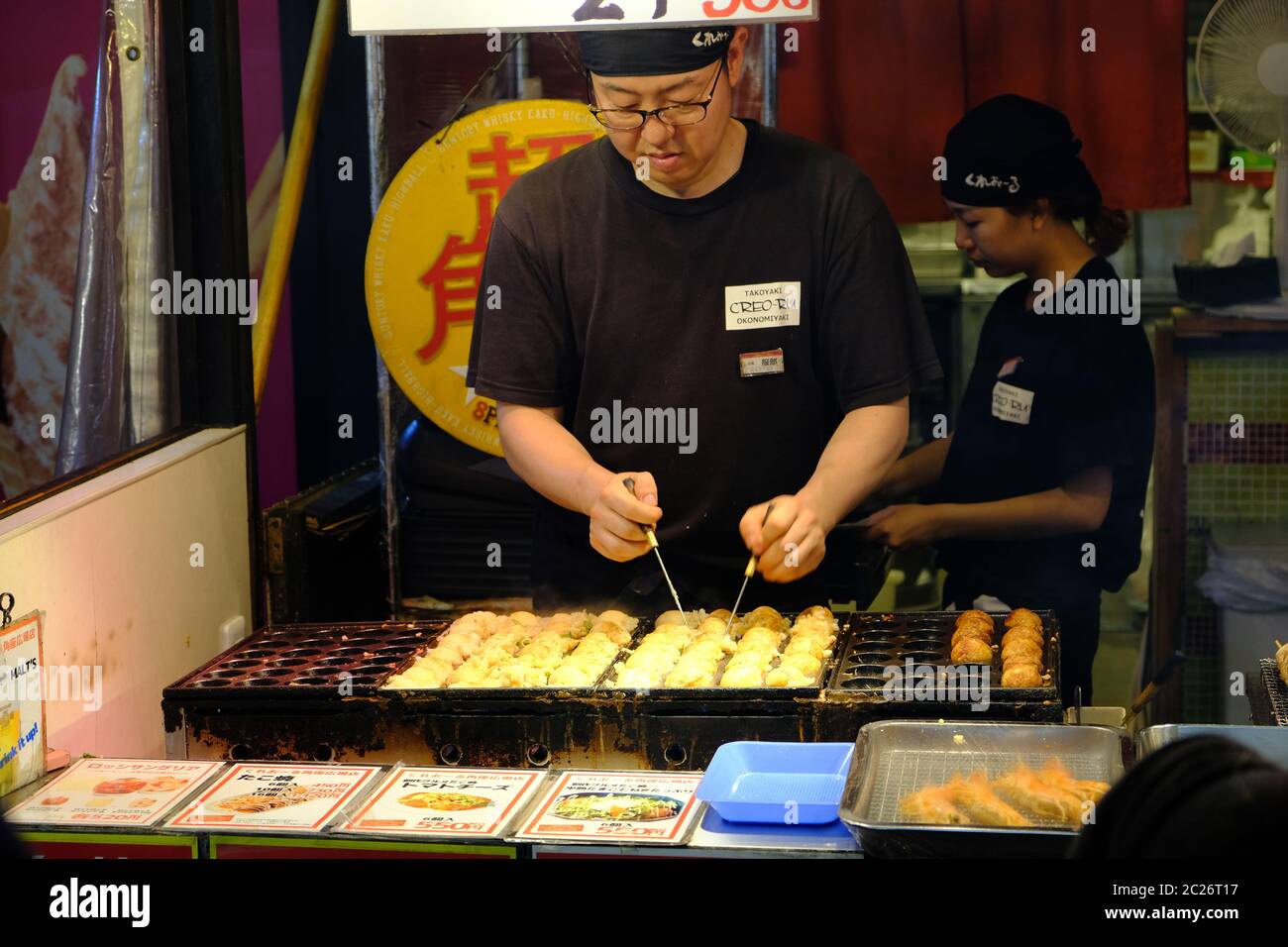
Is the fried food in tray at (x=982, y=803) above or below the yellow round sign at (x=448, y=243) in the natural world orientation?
below

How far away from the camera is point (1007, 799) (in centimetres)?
216

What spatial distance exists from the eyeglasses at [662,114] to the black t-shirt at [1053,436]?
127 cm

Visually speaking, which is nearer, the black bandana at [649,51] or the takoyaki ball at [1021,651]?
the takoyaki ball at [1021,651]

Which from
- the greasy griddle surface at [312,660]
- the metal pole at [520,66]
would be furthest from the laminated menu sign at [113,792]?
the metal pole at [520,66]

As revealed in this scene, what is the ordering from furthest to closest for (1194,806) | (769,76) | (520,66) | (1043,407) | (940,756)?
(520,66), (769,76), (1043,407), (940,756), (1194,806)

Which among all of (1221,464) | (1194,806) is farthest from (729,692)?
(1221,464)

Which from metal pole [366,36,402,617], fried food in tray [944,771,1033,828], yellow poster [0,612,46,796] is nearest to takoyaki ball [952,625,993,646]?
fried food in tray [944,771,1033,828]

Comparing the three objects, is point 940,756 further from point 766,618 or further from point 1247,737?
point 766,618

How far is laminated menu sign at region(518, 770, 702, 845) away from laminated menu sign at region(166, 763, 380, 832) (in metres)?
0.32

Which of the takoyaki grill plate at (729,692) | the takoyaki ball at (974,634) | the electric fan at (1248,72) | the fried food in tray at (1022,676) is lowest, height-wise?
the takoyaki grill plate at (729,692)

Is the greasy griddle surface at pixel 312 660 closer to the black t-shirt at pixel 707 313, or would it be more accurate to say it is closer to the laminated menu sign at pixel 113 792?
the laminated menu sign at pixel 113 792

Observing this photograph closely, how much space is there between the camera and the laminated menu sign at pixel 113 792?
7.65 feet

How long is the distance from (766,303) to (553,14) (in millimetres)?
836

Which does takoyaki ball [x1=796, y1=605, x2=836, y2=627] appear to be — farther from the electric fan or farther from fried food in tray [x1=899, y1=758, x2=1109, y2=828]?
the electric fan
